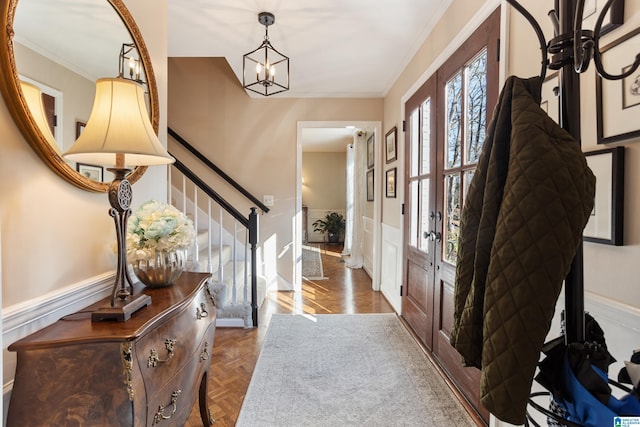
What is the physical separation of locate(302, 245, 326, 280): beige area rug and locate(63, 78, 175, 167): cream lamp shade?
382cm

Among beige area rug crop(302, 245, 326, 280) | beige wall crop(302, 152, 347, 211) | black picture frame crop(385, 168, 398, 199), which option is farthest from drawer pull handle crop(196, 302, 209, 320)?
beige wall crop(302, 152, 347, 211)

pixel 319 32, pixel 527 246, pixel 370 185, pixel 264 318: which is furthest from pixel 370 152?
pixel 527 246

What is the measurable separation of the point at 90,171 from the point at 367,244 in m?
4.36

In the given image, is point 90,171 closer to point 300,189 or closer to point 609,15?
point 609,15

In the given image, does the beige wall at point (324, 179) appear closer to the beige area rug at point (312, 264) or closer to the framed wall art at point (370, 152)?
the beige area rug at point (312, 264)

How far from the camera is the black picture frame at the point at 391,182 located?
3.37 meters

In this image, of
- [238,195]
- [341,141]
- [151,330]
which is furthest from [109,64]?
[341,141]

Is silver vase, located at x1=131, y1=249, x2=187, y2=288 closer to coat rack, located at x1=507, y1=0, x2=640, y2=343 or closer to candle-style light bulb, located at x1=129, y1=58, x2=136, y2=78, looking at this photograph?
candle-style light bulb, located at x1=129, y1=58, x2=136, y2=78

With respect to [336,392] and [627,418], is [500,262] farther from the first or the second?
[336,392]

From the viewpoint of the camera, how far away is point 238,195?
3.87m

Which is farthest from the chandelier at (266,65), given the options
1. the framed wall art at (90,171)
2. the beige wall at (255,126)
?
the framed wall art at (90,171)

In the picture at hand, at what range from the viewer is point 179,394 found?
3.67 feet

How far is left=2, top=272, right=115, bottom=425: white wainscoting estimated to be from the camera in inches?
33.1

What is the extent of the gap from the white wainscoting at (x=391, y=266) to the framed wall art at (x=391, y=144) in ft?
2.57
